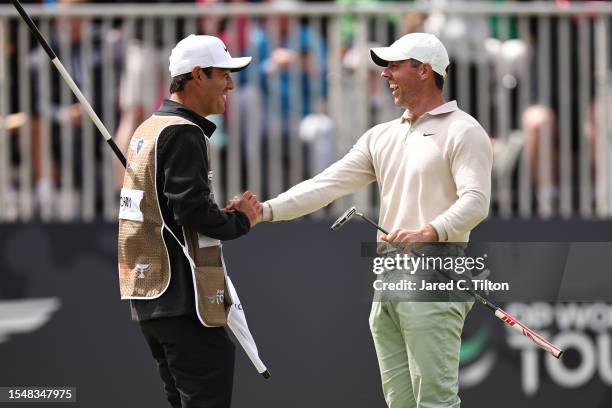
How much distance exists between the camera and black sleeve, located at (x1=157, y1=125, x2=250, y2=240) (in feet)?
18.1

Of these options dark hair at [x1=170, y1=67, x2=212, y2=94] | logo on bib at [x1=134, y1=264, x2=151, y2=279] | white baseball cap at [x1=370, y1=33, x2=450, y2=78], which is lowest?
logo on bib at [x1=134, y1=264, x2=151, y2=279]

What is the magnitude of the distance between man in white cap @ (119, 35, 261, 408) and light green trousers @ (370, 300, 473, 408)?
0.79m

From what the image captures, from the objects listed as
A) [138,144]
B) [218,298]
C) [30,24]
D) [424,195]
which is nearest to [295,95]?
[424,195]

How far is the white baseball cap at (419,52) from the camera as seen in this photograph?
610cm

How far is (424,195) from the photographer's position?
603cm

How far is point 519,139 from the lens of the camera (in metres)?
8.52

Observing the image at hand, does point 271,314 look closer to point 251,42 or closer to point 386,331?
point 251,42

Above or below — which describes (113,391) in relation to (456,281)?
below

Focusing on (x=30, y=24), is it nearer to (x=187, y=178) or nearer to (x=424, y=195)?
(x=187, y=178)

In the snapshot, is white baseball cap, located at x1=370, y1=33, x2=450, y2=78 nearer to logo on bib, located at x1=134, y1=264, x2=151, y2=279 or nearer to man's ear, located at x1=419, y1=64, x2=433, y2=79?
man's ear, located at x1=419, y1=64, x2=433, y2=79

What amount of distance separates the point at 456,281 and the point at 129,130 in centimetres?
299

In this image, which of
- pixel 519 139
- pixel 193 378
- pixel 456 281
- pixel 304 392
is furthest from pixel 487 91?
pixel 193 378

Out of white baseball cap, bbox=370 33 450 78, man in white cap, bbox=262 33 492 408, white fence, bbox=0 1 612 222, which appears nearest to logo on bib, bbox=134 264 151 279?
man in white cap, bbox=262 33 492 408

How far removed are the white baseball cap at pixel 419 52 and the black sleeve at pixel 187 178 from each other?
1.02 m
